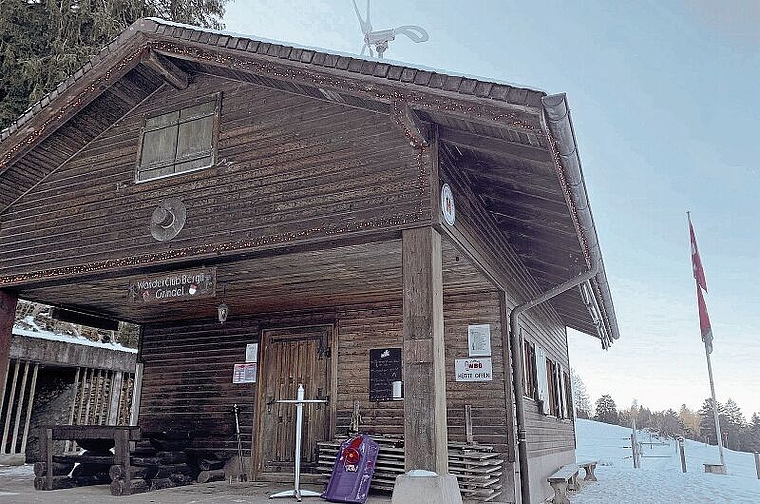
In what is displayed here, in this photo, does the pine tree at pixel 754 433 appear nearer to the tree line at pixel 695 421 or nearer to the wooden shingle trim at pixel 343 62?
the tree line at pixel 695 421

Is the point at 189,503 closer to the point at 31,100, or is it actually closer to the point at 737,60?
the point at 31,100

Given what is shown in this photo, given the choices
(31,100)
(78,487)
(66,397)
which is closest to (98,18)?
(31,100)

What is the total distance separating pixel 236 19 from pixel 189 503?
66.9ft

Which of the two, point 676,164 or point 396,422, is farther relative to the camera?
→ point 676,164

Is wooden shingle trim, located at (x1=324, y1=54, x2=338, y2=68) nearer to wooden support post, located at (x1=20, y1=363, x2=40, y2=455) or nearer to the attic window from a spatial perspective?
the attic window

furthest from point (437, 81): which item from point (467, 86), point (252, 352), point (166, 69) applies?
point (252, 352)

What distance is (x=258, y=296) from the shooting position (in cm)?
960

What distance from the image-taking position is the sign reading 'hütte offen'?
279 inches

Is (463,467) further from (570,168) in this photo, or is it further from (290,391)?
(570,168)

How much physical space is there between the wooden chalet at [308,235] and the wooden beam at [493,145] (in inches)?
1.1

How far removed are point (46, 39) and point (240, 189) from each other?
48.9 feet

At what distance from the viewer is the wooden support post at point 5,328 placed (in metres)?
8.45

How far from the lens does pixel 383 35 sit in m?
8.02

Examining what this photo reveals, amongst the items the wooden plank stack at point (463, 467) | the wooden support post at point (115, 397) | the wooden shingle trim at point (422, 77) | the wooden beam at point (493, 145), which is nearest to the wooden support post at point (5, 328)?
the wooden plank stack at point (463, 467)
